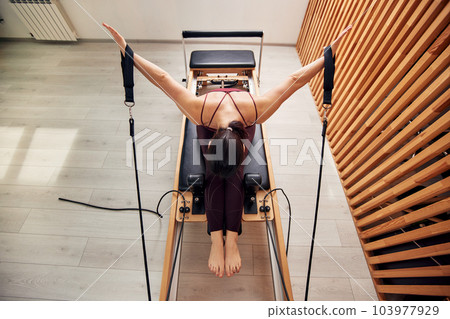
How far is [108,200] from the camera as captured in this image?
1866 millimetres

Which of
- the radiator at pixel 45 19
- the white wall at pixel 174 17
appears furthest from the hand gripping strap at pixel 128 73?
the radiator at pixel 45 19

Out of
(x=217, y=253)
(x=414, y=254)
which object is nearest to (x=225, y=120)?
(x=217, y=253)

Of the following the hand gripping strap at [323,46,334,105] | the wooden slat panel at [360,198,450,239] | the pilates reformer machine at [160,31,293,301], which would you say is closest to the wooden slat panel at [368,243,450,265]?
the wooden slat panel at [360,198,450,239]

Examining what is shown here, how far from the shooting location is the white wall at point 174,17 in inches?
114

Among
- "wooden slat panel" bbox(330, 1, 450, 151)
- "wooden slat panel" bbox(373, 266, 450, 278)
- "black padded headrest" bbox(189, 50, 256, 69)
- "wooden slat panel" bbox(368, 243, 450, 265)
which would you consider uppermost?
"black padded headrest" bbox(189, 50, 256, 69)

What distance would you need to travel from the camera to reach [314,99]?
2.57m

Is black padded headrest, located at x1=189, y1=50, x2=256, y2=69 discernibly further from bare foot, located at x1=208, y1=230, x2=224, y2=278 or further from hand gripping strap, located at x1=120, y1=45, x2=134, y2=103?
bare foot, located at x1=208, y1=230, x2=224, y2=278

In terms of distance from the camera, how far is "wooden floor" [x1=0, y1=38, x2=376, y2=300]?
5.02 feet

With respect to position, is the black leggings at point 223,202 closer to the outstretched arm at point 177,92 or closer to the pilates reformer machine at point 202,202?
the pilates reformer machine at point 202,202

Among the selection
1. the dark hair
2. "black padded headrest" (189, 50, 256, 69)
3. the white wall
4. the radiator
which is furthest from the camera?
the white wall

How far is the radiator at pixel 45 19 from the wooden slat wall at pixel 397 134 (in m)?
3.40

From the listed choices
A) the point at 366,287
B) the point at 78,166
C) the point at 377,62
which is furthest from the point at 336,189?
the point at 78,166

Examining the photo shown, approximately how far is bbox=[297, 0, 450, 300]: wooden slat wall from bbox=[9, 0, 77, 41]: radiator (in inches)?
134

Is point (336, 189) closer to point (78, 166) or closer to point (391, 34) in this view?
point (391, 34)
